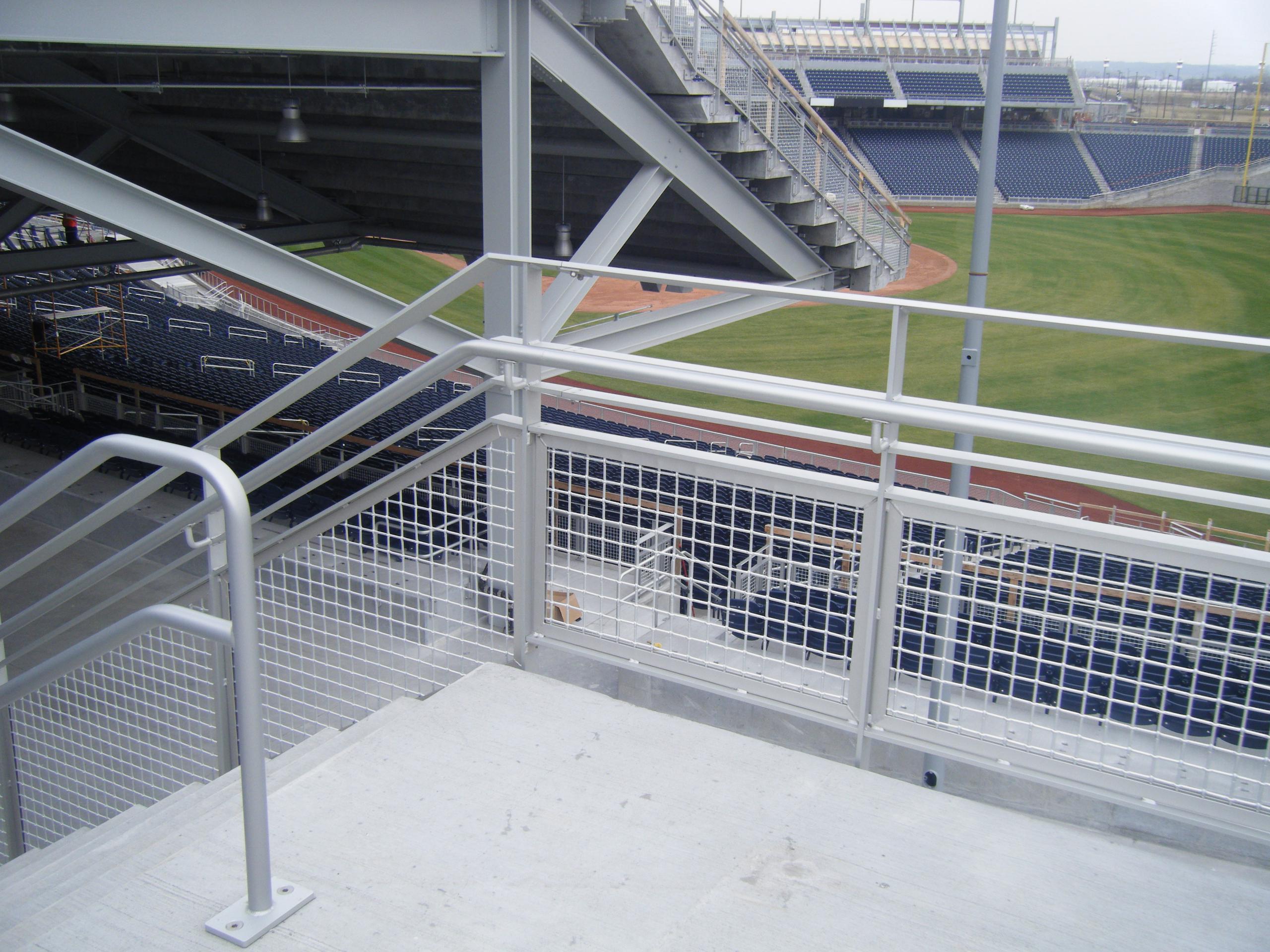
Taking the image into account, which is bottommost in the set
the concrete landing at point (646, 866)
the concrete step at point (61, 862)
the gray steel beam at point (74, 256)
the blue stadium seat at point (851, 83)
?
the concrete step at point (61, 862)

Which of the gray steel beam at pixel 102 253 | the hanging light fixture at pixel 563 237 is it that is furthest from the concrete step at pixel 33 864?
the hanging light fixture at pixel 563 237

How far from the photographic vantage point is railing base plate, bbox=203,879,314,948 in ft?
6.23

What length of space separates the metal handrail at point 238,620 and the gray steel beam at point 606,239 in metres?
5.32

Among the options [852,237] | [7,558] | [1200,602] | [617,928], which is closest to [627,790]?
[617,928]

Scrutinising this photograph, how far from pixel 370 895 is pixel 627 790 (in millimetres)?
639

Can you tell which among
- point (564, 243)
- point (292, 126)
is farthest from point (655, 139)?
point (564, 243)

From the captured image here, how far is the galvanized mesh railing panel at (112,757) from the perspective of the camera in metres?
3.61

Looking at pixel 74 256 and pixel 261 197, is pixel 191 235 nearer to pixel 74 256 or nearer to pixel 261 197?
pixel 74 256

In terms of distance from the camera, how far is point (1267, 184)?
37250mm

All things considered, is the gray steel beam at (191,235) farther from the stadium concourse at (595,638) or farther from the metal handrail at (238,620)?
the metal handrail at (238,620)

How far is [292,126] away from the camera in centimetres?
830

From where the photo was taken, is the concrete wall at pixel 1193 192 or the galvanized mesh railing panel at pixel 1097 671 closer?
the galvanized mesh railing panel at pixel 1097 671

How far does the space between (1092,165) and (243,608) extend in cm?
4717

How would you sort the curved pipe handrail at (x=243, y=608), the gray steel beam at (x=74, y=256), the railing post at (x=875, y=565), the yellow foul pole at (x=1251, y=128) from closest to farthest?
the curved pipe handrail at (x=243, y=608) < the railing post at (x=875, y=565) < the gray steel beam at (x=74, y=256) < the yellow foul pole at (x=1251, y=128)
